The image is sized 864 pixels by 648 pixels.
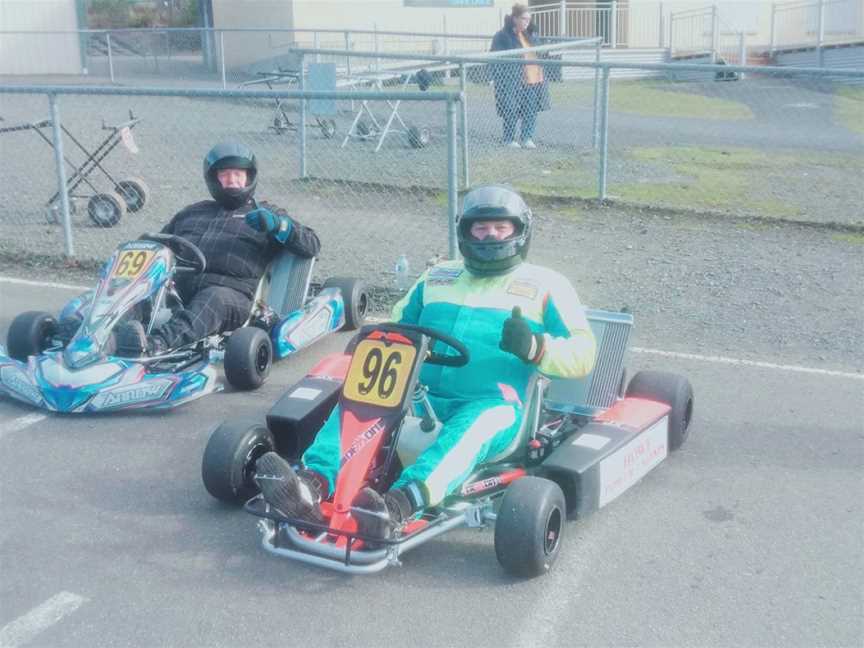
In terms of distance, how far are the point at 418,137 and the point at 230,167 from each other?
588 centimetres

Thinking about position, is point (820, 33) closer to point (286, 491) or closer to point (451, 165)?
point (451, 165)

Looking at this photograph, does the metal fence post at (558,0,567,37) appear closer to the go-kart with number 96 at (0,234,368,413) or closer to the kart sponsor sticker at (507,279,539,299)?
the go-kart with number 96 at (0,234,368,413)

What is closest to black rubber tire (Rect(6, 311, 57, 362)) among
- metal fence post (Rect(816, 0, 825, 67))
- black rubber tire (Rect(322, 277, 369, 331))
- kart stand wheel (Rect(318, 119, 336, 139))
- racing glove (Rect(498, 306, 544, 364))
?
black rubber tire (Rect(322, 277, 369, 331))

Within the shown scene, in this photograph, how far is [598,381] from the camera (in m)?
5.05

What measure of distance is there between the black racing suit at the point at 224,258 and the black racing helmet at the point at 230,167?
6cm

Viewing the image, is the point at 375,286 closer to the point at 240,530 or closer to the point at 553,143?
the point at 240,530

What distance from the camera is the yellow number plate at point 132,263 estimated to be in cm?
596

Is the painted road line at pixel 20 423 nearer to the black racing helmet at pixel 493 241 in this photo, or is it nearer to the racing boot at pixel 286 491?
the racing boot at pixel 286 491

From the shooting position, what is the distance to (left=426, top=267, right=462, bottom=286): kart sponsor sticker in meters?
4.81

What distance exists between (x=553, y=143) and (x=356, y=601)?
947cm

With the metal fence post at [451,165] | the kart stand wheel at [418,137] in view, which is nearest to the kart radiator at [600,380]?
the metal fence post at [451,165]

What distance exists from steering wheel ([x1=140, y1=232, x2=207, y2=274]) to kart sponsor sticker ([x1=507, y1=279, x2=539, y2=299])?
2.33 metres

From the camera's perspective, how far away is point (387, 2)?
2345cm

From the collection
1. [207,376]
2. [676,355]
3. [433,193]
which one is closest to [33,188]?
[433,193]
